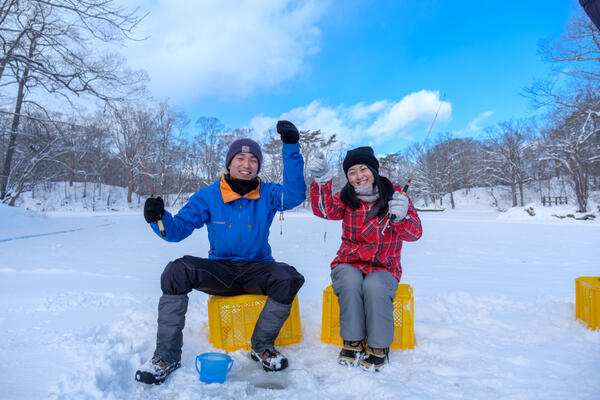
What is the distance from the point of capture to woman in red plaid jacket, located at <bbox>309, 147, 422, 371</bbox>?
2252mm

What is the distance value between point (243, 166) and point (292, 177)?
414 mm

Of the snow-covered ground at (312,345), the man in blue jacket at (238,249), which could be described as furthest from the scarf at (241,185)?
the snow-covered ground at (312,345)

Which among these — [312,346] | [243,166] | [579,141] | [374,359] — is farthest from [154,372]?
[579,141]

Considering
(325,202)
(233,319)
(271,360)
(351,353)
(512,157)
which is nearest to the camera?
(271,360)

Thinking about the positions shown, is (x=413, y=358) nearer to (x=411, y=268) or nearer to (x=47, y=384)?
(x=47, y=384)

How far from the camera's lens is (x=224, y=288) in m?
2.41

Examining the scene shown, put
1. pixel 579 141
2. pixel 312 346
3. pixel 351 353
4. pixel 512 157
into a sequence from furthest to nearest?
pixel 512 157 → pixel 579 141 → pixel 312 346 → pixel 351 353

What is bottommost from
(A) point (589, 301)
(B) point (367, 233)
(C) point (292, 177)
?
(A) point (589, 301)

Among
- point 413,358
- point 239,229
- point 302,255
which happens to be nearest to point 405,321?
point 413,358

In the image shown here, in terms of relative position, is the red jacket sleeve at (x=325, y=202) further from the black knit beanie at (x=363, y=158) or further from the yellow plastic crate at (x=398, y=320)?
the yellow plastic crate at (x=398, y=320)

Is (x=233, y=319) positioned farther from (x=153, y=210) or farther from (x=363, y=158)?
(x=363, y=158)

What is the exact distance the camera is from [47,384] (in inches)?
64.9

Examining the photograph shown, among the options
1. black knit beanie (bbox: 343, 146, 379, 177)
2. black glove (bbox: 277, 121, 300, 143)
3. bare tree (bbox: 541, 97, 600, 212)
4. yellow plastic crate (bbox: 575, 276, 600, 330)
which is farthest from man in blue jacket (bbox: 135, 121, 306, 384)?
bare tree (bbox: 541, 97, 600, 212)

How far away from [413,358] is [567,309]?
1728 mm
